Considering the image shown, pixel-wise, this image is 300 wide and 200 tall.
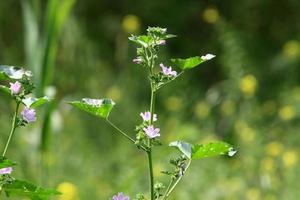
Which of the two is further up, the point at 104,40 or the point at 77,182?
the point at 104,40

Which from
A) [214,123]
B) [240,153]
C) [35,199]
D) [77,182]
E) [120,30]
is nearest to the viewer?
[35,199]

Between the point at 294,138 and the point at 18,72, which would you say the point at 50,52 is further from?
the point at 294,138

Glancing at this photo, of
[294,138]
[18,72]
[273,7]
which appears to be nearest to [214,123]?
[294,138]

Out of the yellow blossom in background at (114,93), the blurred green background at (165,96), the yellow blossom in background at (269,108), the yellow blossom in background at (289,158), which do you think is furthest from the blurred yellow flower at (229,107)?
the yellow blossom in background at (114,93)

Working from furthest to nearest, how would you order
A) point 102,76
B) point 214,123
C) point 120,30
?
point 120,30, point 102,76, point 214,123

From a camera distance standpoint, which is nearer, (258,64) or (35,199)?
(35,199)

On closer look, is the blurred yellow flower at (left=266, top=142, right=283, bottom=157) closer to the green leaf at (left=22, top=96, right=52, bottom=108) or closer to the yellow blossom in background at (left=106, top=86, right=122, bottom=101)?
the yellow blossom in background at (left=106, top=86, right=122, bottom=101)

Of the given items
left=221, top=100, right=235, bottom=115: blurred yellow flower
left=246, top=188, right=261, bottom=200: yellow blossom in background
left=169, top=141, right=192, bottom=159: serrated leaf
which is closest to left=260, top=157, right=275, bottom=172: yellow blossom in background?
left=246, top=188, right=261, bottom=200: yellow blossom in background

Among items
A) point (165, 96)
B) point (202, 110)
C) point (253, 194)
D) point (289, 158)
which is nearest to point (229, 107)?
point (202, 110)

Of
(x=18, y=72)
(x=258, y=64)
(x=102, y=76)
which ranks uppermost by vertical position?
(x=258, y=64)
